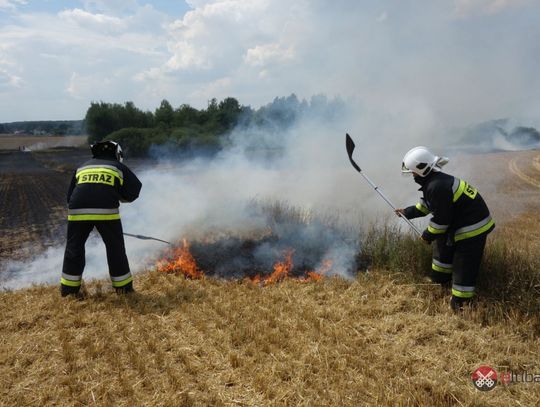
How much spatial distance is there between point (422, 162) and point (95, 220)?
14.2ft

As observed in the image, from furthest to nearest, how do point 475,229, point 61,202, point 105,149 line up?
point 61,202 < point 105,149 < point 475,229

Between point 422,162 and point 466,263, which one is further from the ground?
point 422,162

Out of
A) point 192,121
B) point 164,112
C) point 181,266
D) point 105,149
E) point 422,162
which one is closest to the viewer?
point 422,162

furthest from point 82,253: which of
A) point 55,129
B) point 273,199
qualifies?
point 55,129

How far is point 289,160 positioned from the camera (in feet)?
58.4

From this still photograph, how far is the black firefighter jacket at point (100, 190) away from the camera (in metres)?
5.28

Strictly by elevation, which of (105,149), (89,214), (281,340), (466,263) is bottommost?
(281,340)

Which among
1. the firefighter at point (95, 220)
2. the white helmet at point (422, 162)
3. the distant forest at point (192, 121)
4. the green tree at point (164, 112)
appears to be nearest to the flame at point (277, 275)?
the firefighter at point (95, 220)

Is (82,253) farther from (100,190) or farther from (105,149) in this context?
(105,149)

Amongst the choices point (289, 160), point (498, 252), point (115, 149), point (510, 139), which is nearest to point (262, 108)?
point (289, 160)

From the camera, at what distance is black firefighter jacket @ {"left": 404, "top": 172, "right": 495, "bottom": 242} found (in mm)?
4566

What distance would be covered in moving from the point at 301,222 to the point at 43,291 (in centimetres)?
524

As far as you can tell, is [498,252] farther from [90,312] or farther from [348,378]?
[90,312]

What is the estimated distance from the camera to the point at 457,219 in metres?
4.68
